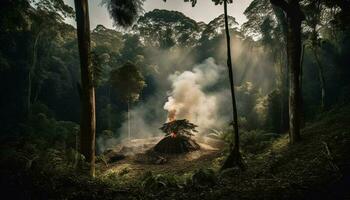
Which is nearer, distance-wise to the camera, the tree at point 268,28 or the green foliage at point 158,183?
the green foliage at point 158,183

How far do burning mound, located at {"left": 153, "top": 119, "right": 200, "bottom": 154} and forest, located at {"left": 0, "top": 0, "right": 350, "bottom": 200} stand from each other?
0.32ft

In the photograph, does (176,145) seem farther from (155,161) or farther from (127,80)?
(127,80)

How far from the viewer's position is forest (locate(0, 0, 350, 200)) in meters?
6.71

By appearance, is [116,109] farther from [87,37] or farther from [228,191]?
[228,191]

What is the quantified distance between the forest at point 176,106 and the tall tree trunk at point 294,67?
Result: 54mm

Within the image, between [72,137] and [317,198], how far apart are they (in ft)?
83.5

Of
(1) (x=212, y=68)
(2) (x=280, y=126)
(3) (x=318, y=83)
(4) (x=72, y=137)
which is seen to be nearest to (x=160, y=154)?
(2) (x=280, y=126)

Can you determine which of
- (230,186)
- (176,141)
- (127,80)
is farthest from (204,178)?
(127,80)

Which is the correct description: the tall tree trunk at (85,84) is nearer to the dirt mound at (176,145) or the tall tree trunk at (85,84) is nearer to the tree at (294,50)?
the tree at (294,50)

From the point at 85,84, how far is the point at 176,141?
11.6 metres

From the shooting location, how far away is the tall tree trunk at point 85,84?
9125mm

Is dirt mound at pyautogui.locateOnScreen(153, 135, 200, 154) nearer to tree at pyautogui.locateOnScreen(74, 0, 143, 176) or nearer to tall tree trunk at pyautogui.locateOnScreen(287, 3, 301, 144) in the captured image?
tall tree trunk at pyautogui.locateOnScreen(287, 3, 301, 144)

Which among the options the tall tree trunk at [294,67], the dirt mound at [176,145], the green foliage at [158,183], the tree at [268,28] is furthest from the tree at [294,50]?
the tree at [268,28]

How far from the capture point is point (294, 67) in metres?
11.6
